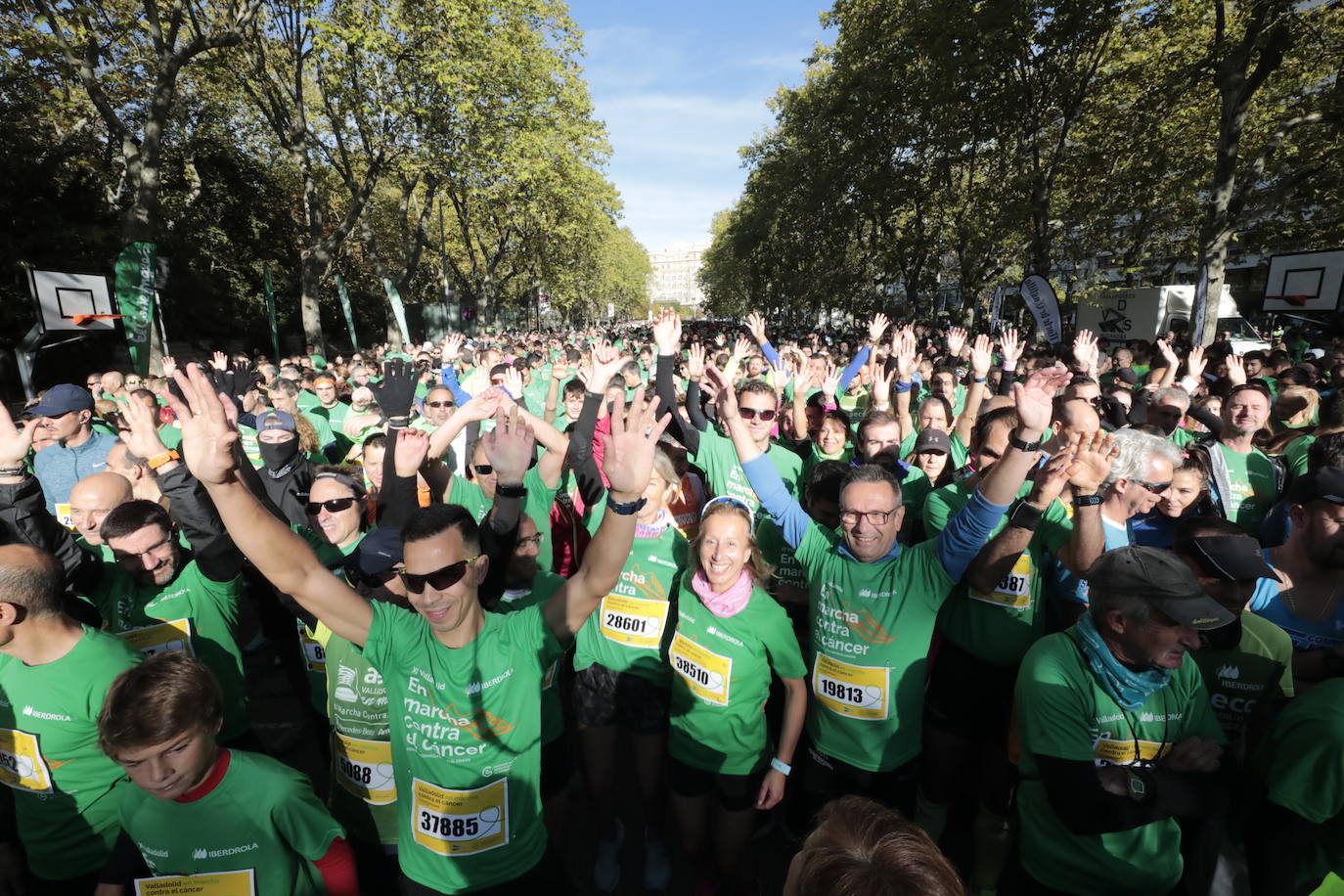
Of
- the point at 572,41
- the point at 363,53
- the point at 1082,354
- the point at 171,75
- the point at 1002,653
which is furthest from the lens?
the point at 572,41

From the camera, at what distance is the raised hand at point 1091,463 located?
2395mm

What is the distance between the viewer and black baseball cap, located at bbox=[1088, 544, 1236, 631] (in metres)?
1.77

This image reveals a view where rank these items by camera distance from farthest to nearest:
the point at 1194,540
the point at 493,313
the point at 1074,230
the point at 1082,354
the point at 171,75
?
the point at 493,313 < the point at 1074,230 < the point at 171,75 < the point at 1082,354 < the point at 1194,540

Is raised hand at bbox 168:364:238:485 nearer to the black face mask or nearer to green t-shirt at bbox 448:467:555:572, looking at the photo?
green t-shirt at bbox 448:467:555:572

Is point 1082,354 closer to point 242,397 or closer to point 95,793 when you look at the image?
point 95,793

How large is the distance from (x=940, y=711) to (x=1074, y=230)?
2386cm

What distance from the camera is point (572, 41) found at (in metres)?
23.3

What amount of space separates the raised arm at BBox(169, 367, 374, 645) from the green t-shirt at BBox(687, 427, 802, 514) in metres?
2.82

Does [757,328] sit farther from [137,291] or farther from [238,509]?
[137,291]

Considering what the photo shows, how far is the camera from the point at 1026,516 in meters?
2.38

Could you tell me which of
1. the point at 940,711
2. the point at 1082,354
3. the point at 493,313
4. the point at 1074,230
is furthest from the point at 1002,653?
the point at 493,313

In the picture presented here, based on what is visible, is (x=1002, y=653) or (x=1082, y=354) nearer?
(x=1002, y=653)

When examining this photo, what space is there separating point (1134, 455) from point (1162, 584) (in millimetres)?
1307

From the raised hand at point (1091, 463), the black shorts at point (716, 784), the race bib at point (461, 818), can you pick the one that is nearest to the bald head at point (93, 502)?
the race bib at point (461, 818)
